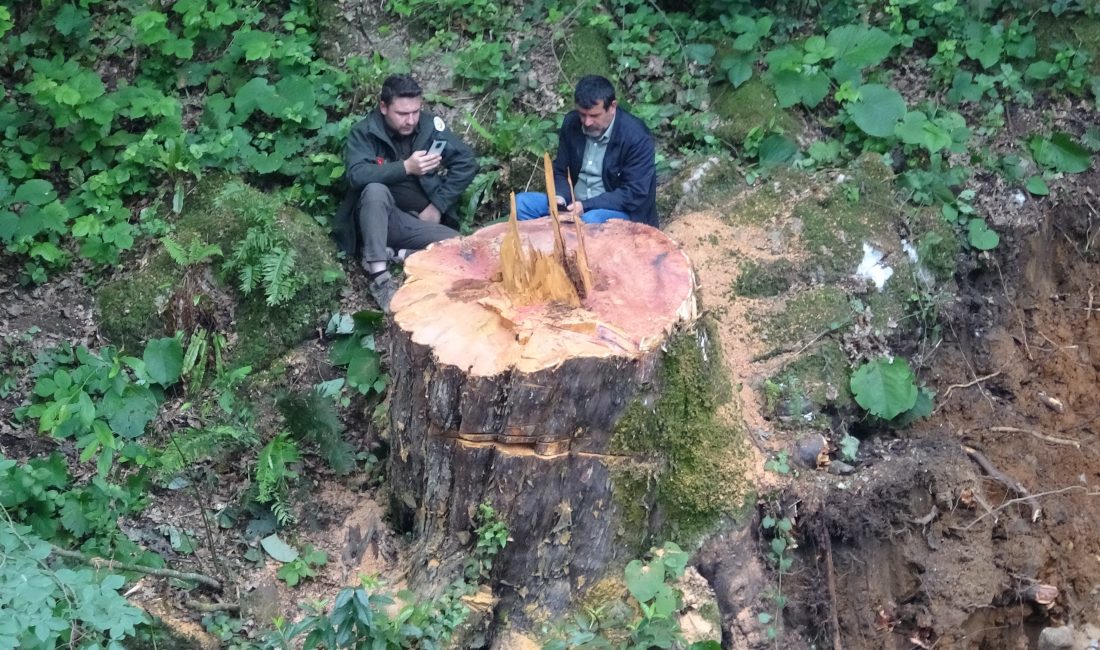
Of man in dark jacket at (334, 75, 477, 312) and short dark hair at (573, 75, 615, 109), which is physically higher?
short dark hair at (573, 75, 615, 109)

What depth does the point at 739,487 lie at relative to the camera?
4918 mm

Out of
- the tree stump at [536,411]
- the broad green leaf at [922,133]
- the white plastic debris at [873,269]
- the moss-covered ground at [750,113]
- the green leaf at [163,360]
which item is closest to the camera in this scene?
the tree stump at [536,411]

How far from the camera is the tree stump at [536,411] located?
4.29m

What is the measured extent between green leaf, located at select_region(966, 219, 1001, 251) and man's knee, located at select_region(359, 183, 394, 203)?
3526mm

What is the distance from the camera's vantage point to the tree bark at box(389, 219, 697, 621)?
14.1 feet

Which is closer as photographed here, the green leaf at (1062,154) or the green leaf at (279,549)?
the green leaf at (279,549)

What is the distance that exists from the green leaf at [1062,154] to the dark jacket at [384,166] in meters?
3.63

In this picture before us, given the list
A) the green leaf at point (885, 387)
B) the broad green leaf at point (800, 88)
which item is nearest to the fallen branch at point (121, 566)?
Result: the green leaf at point (885, 387)

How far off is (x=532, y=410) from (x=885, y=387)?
2180 mm

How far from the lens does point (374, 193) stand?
21.0 ft

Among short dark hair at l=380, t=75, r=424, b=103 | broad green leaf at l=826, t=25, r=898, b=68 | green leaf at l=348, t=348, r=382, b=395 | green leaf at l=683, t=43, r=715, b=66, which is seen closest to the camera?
green leaf at l=348, t=348, r=382, b=395

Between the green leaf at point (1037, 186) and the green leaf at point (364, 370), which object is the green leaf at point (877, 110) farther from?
the green leaf at point (364, 370)

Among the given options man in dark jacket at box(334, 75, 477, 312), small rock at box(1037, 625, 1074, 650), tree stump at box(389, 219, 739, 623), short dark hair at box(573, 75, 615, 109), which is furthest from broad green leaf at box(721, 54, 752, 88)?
small rock at box(1037, 625, 1074, 650)

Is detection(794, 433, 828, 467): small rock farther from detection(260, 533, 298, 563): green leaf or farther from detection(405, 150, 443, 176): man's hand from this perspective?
detection(405, 150, 443, 176): man's hand
